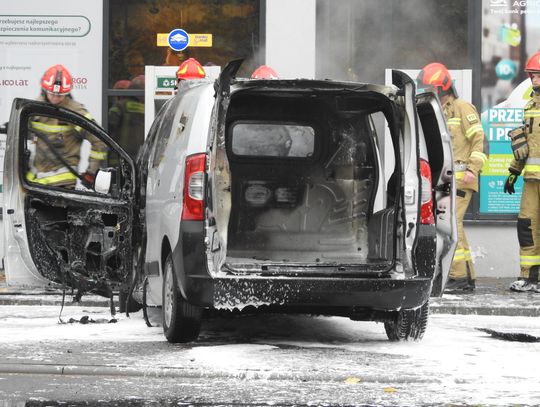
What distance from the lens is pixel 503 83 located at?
14.3 metres

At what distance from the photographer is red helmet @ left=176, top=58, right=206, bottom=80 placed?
13578 mm

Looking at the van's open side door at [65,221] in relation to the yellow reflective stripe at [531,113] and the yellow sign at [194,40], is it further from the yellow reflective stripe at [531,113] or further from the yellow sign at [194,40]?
the yellow sign at [194,40]

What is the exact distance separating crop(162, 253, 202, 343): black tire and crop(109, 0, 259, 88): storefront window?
6.39 m

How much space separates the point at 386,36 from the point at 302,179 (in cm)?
575

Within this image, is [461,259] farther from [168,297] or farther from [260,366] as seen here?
[260,366]

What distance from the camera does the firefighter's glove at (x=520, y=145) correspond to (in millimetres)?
12672

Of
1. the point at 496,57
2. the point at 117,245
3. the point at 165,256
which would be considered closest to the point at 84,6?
the point at 496,57

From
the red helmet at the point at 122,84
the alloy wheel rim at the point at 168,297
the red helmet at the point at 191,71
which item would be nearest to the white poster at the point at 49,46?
the red helmet at the point at 122,84

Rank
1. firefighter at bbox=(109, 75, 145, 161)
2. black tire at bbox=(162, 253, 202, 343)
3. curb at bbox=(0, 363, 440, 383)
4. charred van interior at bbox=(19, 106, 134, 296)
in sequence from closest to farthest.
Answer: curb at bbox=(0, 363, 440, 383) → black tire at bbox=(162, 253, 202, 343) → charred van interior at bbox=(19, 106, 134, 296) → firefighter at bbox=(109, 75, 145, 161)

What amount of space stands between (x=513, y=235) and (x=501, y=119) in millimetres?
1275

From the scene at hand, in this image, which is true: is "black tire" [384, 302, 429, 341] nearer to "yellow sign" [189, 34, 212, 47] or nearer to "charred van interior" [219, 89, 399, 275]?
"charred van interior" [219, 89, 399, 275]

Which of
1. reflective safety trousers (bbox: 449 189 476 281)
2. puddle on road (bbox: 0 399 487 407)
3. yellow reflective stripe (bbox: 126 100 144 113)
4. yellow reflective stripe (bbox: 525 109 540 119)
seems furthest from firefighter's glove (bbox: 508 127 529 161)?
puddle on road (bbox: 0 399 487 407)

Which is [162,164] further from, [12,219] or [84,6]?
[84,6]

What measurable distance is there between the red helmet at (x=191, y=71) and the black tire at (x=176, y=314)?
530 cm
